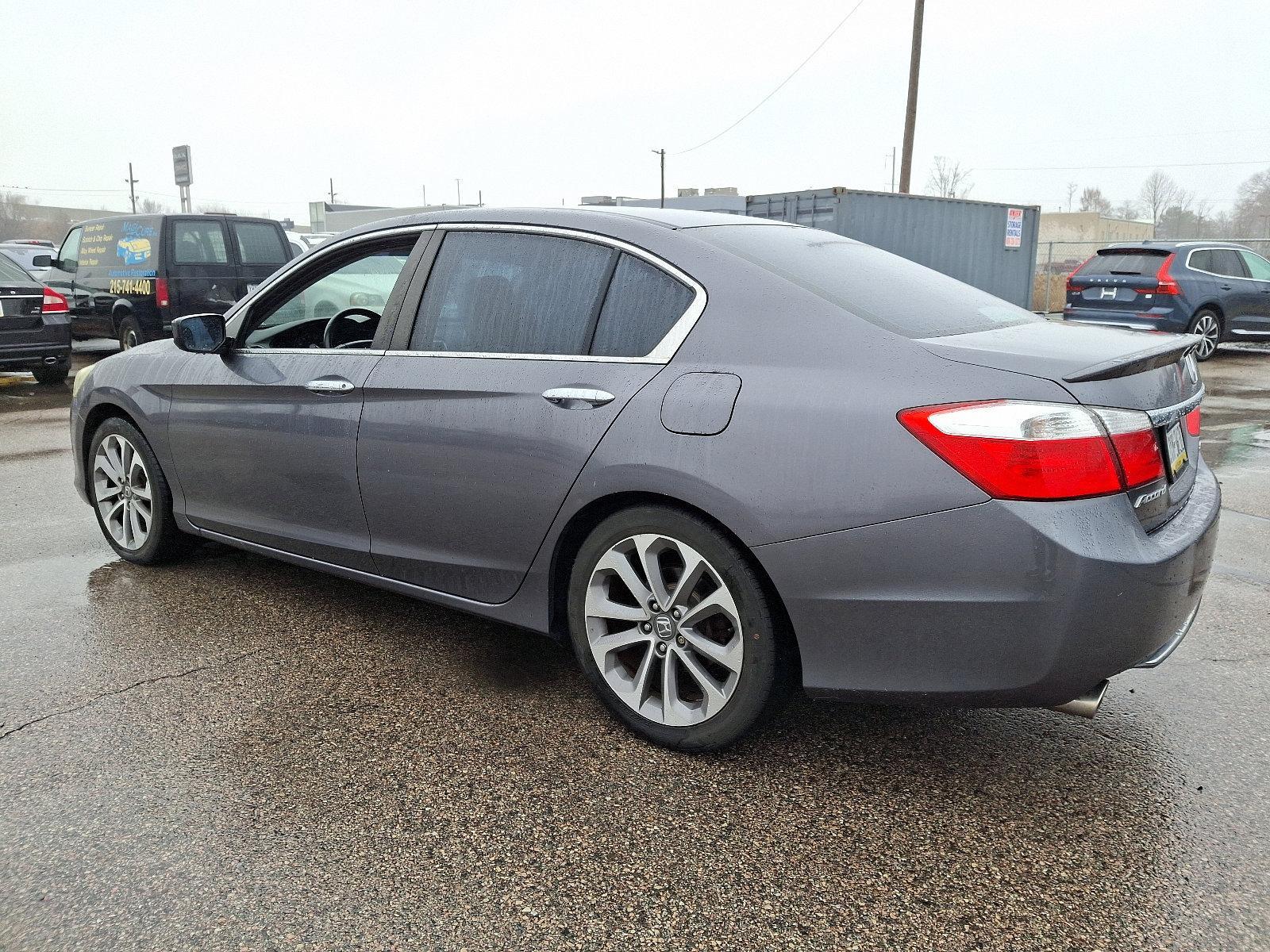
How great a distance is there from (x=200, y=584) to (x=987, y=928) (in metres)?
3.53

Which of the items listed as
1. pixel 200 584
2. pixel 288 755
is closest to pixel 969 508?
pixel 288 755

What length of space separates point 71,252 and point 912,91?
1714cm

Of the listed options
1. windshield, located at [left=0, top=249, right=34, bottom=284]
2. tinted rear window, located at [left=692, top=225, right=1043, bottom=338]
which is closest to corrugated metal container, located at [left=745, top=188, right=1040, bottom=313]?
windshield, located at [left=0, top=249, right=34, bottom=284]

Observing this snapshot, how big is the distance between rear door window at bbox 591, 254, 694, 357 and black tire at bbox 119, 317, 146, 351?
35.8 ft

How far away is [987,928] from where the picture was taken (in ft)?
7.26

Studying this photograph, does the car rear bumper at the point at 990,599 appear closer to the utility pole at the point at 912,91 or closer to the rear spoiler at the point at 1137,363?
the rear spoiler at the point at 1137,363

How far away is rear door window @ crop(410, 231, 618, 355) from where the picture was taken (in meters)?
3.15

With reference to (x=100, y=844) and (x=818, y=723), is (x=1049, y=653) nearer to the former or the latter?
(x=818, y=723)

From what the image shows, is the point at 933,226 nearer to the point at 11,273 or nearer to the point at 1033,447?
the point at 11,273

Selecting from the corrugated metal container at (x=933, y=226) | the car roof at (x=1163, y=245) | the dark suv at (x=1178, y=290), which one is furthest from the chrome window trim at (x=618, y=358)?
the corrugated metal container at (x=933, y=226)

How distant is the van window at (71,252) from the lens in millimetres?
13586

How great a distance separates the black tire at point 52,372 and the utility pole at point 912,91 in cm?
1707

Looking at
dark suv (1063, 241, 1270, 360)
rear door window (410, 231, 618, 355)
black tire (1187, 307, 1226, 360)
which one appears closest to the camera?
rear door window (410, 231, 618, 355)

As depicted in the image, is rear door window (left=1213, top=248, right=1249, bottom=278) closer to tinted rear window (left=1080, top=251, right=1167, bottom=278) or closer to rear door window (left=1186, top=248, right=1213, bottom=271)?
rear door window (left=1186, top=248, right=1213, bottom=271)
